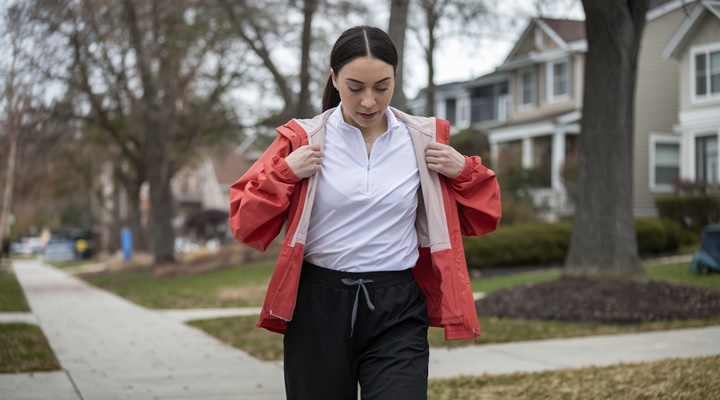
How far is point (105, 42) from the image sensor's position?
76.0 feet

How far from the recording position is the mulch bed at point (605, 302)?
11.2 meters

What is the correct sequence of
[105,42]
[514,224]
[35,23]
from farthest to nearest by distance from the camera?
1. [105,42]
2. [514,224]
3. [35,23]

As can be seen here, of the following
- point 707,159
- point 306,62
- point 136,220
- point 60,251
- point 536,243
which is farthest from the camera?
point 60,251

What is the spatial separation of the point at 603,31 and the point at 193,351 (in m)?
6.52

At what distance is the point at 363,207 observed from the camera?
345 cm

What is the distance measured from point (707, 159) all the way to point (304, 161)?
23.3 metres

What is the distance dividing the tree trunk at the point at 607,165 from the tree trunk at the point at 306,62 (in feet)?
28.8

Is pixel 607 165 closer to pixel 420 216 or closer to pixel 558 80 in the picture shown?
pixel 420 216

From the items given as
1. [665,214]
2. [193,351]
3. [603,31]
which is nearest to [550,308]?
[603,31]

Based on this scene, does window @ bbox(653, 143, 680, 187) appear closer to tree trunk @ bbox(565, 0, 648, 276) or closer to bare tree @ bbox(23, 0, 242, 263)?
bare tree @ bbox(23, 0, 242, 263)

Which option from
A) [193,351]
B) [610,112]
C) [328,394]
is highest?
[610,112]

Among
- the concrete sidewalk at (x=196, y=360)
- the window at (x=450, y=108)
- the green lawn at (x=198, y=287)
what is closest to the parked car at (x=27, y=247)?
the window at (x=450, y=108)

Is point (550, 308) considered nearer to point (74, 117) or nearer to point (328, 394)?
point (328, 394)

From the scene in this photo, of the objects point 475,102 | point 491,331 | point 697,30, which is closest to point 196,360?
point 491,331
